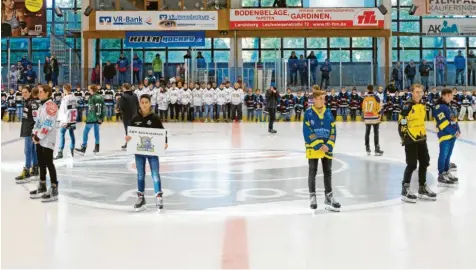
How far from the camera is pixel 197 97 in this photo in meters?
29.0

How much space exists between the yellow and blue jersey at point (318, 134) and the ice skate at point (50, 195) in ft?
11.8

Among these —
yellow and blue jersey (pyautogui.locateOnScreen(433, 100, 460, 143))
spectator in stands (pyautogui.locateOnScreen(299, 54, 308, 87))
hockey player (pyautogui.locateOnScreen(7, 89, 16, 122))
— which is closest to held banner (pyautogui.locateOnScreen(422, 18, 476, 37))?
spectator in stands (pyautogui.locateOnScreen(299, 54, 308, 87))

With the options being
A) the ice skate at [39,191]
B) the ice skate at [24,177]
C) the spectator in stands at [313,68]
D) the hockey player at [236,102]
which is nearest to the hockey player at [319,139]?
the ice skate at [39,191]

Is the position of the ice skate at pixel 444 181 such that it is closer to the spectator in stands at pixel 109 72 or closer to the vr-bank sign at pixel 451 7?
the spectator in stands at pixel 109 72

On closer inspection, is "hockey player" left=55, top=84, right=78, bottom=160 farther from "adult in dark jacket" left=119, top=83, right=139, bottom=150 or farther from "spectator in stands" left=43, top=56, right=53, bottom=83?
"spectator in stands" left=43, top=56, right=53, bottom=83

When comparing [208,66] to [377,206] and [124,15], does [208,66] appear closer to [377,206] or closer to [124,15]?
[124,15]

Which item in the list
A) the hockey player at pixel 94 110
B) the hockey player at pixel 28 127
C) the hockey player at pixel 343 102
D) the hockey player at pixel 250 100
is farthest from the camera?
the hockey player at pixel 343 102

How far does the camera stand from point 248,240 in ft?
21.4

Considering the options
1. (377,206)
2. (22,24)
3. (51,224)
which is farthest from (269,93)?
(22,24)

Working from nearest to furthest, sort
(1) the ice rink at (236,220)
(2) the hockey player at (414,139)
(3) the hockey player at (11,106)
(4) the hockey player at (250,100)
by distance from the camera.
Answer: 1. (1) the ice rink at (236,220)
2. (2) the hockey player at (414,139)
3. (4) the hockey player at (250,100)
4. (3) the hockey player at (11,106)

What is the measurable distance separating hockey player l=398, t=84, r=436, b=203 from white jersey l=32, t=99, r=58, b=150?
4.90m

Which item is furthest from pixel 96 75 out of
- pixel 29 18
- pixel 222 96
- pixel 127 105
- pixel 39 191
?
pixel 39 191

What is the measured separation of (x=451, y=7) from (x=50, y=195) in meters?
28.7

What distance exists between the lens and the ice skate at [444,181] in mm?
10195
